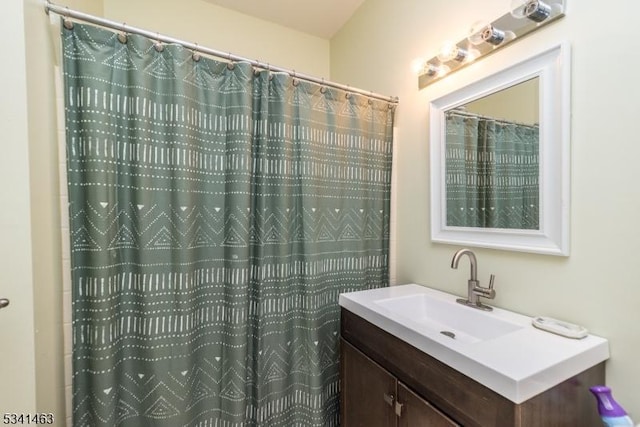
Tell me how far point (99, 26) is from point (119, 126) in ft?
1.22

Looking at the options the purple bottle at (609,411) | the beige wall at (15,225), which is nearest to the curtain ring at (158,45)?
the beige wall at (15,225)

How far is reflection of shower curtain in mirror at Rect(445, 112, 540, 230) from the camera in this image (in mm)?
1021

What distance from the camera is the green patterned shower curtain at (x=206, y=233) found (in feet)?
3.35

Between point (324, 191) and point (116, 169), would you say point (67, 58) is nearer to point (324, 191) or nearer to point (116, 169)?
point (116, 169)

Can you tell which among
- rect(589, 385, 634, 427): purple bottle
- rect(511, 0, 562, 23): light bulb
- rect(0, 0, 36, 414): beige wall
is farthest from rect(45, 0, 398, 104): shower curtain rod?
rect(589, 385, 634, 427): purple bottle

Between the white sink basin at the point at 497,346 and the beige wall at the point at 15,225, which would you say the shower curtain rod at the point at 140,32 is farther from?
the white sink basin at the point at 497,346

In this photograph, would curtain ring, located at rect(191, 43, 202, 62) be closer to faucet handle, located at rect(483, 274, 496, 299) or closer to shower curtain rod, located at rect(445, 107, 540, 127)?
shower curtain rod, located at rect(445, 107, 540, 127)

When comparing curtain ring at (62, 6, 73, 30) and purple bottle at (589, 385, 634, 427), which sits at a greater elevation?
curtain ring at (62, 6, 73, 30)

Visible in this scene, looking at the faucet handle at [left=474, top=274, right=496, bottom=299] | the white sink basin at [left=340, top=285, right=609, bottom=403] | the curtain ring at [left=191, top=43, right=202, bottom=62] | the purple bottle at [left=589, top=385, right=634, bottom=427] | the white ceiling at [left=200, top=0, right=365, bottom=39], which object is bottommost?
the purple bottle at [left=589, top=385, right=634, bottom=427]

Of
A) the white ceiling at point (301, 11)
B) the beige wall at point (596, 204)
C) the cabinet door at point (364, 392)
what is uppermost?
the white ceiling at point (301, 11)

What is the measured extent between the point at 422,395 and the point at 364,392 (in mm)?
357

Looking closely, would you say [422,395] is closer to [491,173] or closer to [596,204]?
[596,204]

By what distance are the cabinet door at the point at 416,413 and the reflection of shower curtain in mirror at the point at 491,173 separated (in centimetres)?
71

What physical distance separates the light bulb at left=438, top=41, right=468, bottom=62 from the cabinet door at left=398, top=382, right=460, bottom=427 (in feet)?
4.48
